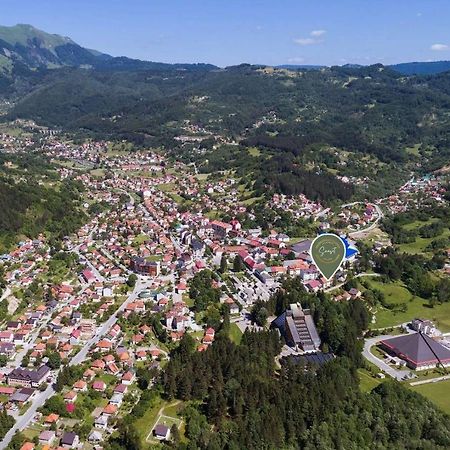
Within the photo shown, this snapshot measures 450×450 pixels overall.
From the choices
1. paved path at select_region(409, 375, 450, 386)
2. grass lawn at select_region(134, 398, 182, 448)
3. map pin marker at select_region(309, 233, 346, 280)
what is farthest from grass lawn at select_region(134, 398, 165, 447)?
map pin marker at select_region(309, 233, 346, 280)

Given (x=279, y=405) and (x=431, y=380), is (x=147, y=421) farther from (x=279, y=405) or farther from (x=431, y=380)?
(x=431, y=380)

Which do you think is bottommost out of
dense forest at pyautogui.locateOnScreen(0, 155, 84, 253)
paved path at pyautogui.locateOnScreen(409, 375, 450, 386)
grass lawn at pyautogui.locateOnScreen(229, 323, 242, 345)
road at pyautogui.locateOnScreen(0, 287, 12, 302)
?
paved path at pyautogui.locateOnScreen(409, 375, 450, 386)

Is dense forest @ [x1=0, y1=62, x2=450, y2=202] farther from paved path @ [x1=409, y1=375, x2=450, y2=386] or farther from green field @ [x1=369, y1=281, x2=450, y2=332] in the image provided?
paved path @ [x1=409, y1=375, x2=450, y2=386]

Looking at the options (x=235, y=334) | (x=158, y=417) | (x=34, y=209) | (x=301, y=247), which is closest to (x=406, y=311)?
(x=235, y=334)

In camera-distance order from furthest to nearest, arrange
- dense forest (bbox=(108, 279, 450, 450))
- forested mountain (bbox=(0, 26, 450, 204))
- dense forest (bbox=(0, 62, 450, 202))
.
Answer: forested mountain (bbox=(0, 26, 450, 204)) → dense forest (bbox=(0, 62, 450, 202)) → dense forest (bbox=(108, 279, 450, 450))

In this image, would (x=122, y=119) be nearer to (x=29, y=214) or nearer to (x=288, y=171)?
(x=288, y=171)

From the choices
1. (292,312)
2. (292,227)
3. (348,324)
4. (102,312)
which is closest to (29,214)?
(102,312)

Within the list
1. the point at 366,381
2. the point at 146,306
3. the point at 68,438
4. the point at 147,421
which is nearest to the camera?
the point at 68,438
